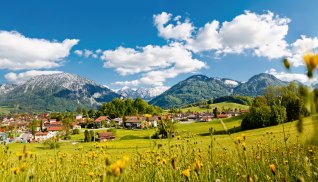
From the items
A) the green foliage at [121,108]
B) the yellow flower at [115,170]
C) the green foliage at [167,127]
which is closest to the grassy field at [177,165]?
the yellow flower at [115,170]

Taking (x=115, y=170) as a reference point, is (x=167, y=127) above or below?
above

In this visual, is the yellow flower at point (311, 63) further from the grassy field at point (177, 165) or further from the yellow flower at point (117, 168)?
the yellow flower at point (117, 168)

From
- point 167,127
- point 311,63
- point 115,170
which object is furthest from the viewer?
point 167,127

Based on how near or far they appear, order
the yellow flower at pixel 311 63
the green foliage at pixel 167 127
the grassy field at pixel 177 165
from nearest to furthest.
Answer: the yellow flower at pixel 311 63 → the grassy field at pixel 177 165 → the green foliage at pixel 167 127

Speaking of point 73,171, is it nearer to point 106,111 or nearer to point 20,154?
point 20,154

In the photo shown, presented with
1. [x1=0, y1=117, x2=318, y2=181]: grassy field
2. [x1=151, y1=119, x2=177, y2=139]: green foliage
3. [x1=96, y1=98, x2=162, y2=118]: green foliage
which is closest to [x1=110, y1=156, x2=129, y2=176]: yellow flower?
[x1=0, y1=117, x2=318, y2=181]: grassy field

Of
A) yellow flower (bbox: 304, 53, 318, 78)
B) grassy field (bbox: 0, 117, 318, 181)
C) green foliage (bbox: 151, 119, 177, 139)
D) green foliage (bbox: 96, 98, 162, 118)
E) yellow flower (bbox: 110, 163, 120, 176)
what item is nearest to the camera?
yellow flower (bbox: 304, 53, 318, 78)

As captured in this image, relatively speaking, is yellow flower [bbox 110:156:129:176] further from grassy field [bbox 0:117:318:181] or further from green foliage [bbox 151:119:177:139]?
green foliage [bbox 151:119:177:139]

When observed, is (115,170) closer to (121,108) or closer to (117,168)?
(117,168)

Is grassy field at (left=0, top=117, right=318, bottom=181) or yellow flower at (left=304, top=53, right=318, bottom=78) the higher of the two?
yellow flower at (left=304, top=53, right=318, bottom=78)

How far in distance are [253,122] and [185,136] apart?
6294 centimetres

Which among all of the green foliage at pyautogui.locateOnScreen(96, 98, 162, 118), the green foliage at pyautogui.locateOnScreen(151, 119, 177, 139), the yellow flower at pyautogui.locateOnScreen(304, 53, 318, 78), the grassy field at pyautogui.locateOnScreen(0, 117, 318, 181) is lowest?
the grassy field at pyautogui.locateOnScreen(0, 117, 318, 181)

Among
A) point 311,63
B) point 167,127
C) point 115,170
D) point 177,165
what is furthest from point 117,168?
point 177,165

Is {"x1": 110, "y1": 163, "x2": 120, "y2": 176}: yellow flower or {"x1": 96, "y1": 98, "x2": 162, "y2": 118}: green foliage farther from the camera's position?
{"x1": 96, "y1": 98, "x2": 162, "y2": 118}: green foliage
